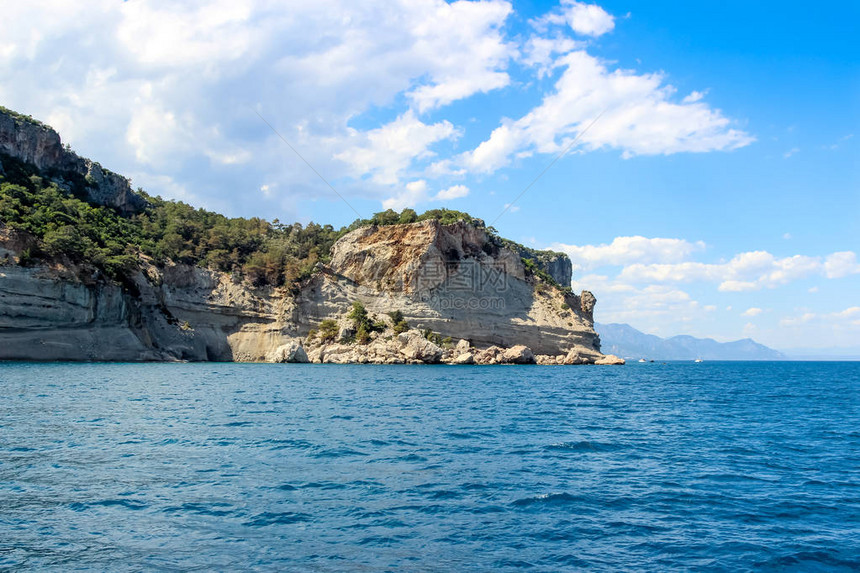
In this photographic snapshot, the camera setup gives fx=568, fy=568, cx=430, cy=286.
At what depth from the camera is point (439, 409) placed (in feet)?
84.4

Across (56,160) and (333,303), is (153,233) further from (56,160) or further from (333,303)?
(333,303)

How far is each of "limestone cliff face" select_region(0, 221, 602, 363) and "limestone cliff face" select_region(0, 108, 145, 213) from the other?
1699 centimetres

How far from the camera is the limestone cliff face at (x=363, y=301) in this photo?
60.4 meters

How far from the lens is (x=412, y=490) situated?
1200 centimetres

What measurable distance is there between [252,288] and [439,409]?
5513 centimetres

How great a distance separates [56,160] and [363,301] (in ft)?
138

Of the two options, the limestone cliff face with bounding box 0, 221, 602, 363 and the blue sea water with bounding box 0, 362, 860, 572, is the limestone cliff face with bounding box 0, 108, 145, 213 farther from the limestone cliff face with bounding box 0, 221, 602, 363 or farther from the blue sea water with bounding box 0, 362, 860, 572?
the blue sea water with bounding box 0, 362, 860, 572

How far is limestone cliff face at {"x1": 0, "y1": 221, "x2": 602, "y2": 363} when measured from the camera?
60.4 meters

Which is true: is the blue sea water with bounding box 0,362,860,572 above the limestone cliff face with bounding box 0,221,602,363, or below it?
below

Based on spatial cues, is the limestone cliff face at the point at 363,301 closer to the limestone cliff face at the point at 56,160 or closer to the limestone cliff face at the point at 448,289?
the limestone cliff face at the point at 448,289

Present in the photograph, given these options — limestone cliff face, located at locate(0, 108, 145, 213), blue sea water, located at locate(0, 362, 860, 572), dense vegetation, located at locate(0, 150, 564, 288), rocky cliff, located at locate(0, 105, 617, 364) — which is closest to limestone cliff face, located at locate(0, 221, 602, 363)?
rocky cliff, located at locate(0, 105, 617, 364)

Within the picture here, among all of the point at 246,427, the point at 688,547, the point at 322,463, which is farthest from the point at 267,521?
the point at 246,427

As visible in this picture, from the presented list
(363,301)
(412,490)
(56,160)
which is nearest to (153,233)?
(56,160)

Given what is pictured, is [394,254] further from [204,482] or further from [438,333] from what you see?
[204,482]
